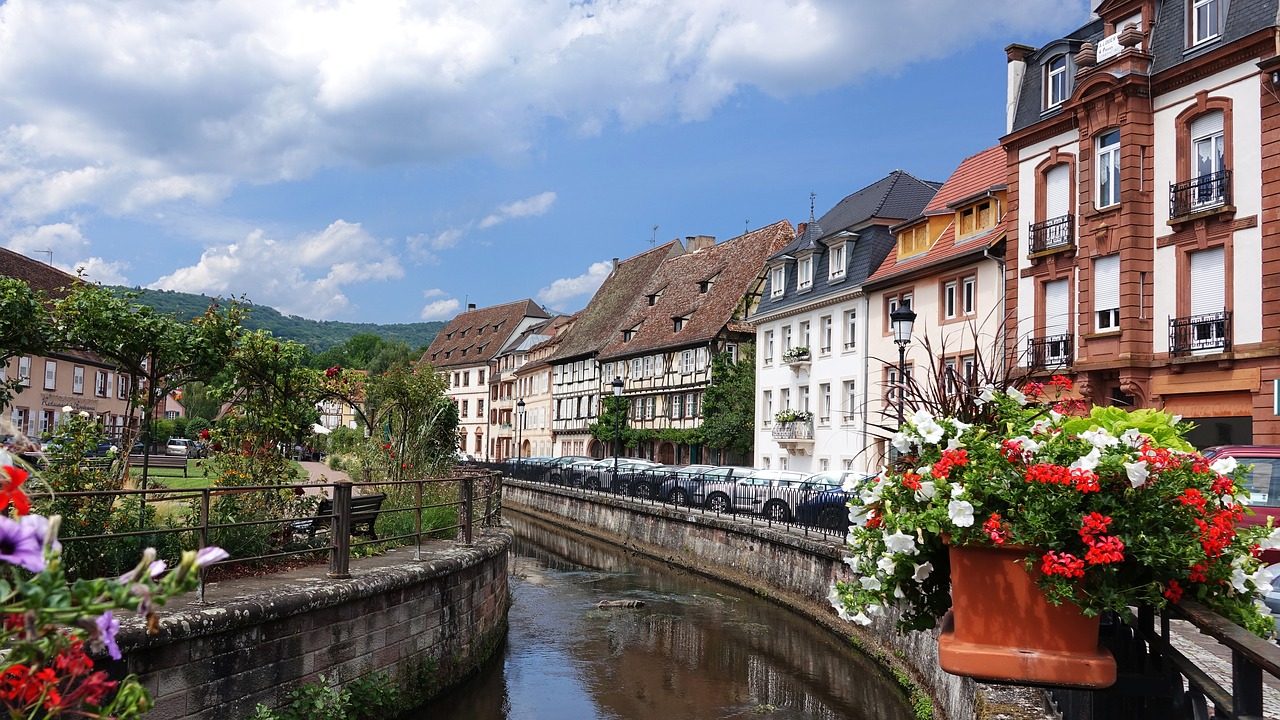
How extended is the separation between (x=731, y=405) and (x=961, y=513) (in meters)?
43.6

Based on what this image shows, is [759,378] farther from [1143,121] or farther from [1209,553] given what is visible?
[1209,553]

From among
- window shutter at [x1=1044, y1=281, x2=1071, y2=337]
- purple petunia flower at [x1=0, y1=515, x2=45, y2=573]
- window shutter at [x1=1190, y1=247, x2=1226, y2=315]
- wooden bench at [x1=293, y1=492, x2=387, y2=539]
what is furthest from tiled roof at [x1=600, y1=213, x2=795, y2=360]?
purple petunia flower at [x1=0, y1=515, x2=45, y2=573]

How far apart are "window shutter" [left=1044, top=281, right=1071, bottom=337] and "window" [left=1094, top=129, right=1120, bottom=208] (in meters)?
2.34

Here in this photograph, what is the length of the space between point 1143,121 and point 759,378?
23.5 m

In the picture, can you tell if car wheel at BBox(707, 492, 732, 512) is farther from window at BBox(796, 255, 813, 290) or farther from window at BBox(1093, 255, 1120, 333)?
window at BBox(796, 255, 813, 290)

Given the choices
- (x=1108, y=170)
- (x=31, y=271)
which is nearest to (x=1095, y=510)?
(x=1108, y=170)

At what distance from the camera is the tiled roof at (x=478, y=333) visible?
88125 mm

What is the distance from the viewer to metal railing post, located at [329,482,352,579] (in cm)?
1080

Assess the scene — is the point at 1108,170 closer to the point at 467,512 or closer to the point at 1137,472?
the point at 467,512

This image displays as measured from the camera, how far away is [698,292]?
56.1 metres

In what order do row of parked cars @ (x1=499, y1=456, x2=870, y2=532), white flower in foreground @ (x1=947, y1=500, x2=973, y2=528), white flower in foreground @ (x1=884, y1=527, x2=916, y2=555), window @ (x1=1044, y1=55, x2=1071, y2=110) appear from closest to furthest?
white flower in foreground @ (x1=947, y1=500, x2=973, y2=528), white flower in foreground @ (x1=884, y1=527, x2=916, y2=555), row of parked cars @ (x1=499, y1=456, x2=870, y2=532), window @ (x1=1044, y1=55, x2=1071, y2=110)

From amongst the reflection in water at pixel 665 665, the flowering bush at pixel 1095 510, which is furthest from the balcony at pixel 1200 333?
the flowering bush at pixel 1095 510

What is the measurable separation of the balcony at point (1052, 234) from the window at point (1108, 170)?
1113 millimetres

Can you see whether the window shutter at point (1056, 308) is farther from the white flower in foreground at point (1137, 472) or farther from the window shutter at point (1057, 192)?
the white flower in foreground at point (1137, 472)
